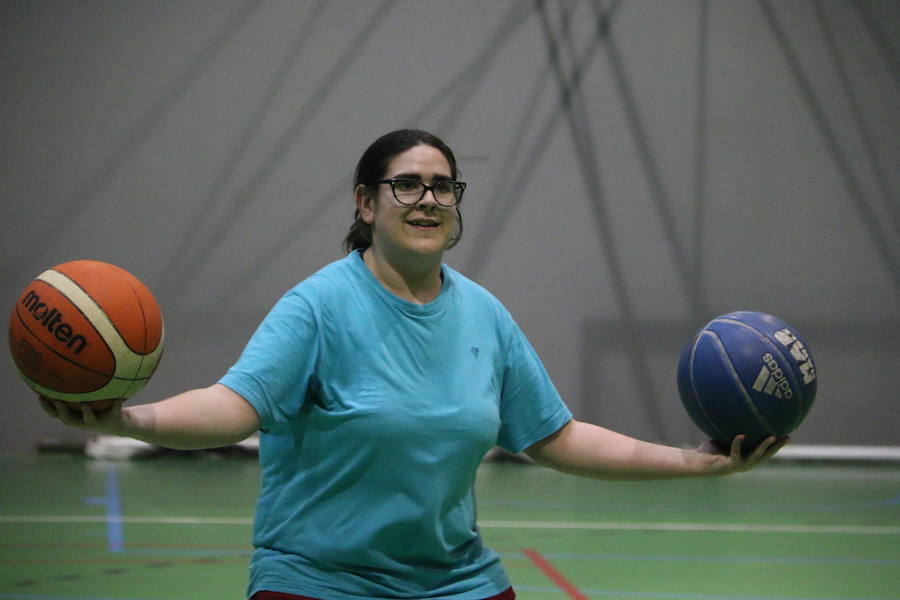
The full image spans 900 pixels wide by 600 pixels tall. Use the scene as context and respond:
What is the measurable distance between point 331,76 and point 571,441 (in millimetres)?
6454

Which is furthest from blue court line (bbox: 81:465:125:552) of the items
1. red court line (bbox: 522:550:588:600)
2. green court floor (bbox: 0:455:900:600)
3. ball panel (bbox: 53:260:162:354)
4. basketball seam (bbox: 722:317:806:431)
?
basketball seam (bbox: 722:317:806:431)

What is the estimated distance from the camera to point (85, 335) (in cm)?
191

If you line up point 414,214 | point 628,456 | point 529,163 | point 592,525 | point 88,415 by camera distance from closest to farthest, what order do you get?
point 88,415, point 414,214, point 628,456, point 592,525, point 529,163

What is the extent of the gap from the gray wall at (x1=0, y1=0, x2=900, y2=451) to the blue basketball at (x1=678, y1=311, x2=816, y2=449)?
229 inches

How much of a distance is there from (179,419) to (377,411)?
0.41 m

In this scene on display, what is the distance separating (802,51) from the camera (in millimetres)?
8289

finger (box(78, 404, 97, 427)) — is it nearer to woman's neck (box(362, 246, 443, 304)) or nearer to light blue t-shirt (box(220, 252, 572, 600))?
light blue t-shirt (box(220, 252, 572, 600))

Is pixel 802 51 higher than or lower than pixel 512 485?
higher

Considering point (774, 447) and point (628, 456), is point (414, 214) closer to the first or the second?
point (628, 456)

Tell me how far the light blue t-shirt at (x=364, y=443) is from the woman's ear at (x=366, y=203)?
13 cm

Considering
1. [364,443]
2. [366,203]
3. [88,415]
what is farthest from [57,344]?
[366,203]

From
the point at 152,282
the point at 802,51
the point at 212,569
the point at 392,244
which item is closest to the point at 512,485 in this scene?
the point at 212,569

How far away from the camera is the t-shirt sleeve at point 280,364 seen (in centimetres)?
206

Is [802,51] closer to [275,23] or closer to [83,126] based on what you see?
[275,23]
